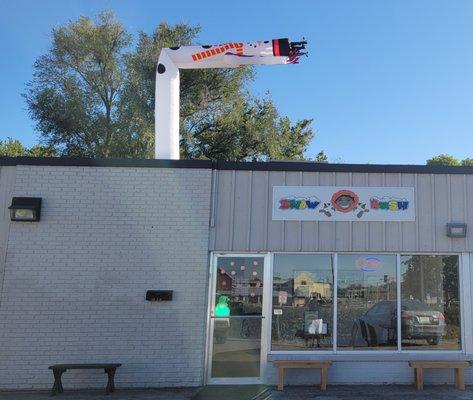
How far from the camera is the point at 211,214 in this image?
8922mm

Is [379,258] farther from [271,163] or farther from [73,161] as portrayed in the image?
[73,161]

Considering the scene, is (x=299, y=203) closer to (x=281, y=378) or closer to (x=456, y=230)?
(x=456, y=230)

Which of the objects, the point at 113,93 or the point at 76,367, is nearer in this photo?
the point at 76,367

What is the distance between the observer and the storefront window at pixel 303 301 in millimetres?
8852

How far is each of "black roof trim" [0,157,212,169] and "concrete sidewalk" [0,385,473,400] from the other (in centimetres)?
375

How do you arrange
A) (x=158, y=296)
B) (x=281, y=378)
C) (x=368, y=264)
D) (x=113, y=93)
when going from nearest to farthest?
(x=281, y=378), (x=158, y=296), (x=368, y=264), (x=113, y=93)

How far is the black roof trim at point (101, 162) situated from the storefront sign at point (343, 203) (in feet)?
4.98

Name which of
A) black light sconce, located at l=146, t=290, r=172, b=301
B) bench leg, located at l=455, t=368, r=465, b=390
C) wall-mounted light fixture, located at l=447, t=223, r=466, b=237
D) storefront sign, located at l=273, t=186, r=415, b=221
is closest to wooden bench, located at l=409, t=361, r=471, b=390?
bench leg, located at l=455, t=368, r=465, b=390

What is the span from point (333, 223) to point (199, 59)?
4.50 m

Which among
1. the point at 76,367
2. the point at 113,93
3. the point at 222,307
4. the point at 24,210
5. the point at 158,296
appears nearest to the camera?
the point at 76,367

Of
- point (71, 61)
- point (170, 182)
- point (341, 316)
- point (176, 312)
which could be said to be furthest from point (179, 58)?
point (71, 61)

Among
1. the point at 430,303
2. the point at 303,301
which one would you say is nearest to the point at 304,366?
the point at 303,301

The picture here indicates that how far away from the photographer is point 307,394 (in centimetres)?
805

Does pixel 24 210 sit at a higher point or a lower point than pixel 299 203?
lower
